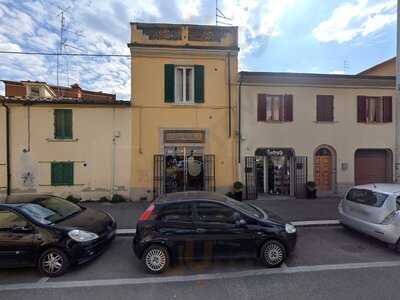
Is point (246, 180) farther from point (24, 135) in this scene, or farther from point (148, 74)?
point (24, 135)

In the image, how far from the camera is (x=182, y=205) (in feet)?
17.0

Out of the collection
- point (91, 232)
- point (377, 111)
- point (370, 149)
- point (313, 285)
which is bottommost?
point (313, 285)

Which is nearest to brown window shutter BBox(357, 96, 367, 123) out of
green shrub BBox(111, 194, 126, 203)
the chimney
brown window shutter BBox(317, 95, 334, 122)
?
brown window shutter BBox(317, 95, 334, 122)

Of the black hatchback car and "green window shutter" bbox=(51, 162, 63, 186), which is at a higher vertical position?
"green window shutter" bbox=(51, 162, 63, 186)

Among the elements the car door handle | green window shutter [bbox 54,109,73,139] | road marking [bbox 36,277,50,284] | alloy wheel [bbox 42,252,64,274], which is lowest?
road marking [bbox 36,277,50,284]

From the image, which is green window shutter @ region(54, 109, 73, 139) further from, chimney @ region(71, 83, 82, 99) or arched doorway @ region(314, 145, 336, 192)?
arched doorway @ region(314, 145, 336, 192)

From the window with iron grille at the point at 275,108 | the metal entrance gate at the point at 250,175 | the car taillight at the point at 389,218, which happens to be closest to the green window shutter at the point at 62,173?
the metal entrance gate at the point at 250,175

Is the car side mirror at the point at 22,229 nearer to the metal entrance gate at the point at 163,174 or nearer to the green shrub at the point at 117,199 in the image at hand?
the green shrub at the point at 117,199

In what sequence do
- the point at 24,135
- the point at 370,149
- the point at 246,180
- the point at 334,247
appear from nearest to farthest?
the point at 334,247
the point at 24,135
the point at 246,180
the point at 370,149

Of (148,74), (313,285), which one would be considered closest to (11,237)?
(313,285)

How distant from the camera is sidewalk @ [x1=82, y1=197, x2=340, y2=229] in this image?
339 inches

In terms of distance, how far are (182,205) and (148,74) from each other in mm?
8276

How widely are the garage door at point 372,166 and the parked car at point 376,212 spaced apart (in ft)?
23.5

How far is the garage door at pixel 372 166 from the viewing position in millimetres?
Result: 13055
